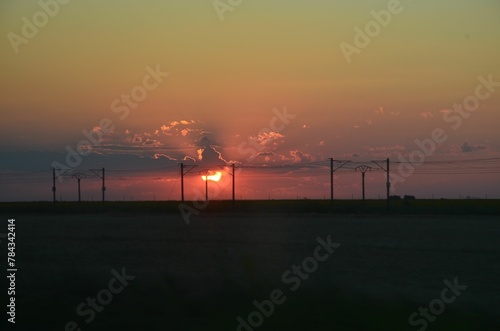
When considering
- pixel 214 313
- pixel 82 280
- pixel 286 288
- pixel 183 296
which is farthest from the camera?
pixel 82 280

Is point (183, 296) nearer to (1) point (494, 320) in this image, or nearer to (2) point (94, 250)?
(1) point (494, 320)

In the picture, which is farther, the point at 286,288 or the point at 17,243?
the point at 17,243

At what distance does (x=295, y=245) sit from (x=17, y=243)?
12.8 m

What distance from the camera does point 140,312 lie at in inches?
617

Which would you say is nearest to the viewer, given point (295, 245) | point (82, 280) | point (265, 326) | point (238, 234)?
point (265, 326)

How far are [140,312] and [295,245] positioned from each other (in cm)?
1881

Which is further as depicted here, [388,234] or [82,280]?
[388,234]

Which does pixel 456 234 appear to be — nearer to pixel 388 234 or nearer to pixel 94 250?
pixel 388 234

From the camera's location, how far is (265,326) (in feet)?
47.7

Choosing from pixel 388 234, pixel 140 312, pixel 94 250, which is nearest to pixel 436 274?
pixel 140 312

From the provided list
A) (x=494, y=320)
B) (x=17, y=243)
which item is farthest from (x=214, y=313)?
(x=17, y=243)

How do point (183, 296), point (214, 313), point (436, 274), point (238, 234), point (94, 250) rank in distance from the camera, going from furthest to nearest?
point (238, 234)
point (94, 250)
point (436, 274)
point (183, 296)
point (214, 313)

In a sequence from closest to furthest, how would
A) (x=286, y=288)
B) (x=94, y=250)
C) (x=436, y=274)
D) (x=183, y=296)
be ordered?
(x=183, y=296) < (x=286, y=288) < (x=436, y=274) < (x=94, y=250)

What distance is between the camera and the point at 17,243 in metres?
34.7
